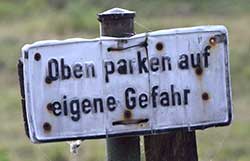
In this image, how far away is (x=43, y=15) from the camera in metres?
17.6

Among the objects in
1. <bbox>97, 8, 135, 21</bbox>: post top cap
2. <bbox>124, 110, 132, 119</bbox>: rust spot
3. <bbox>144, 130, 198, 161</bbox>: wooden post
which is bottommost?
<bbox>144, 130, 198, 161</bbox>: wooden post

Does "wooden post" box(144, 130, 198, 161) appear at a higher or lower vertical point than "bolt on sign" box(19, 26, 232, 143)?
lower

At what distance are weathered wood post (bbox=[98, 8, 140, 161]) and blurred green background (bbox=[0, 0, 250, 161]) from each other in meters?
5.57

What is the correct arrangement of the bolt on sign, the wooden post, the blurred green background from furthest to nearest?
1. the blurred green background
2. the wooden post
3. the bolt on sign

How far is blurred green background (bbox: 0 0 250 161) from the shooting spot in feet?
31.7

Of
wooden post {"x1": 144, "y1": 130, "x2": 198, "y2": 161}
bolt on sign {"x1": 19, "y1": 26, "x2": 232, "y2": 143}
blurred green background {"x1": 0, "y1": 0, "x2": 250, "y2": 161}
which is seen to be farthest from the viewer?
blurred green background {"x1": 0, "y1": 0, "x2": 250, "y2": 161}

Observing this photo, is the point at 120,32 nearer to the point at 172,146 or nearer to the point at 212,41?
the point at 212,41

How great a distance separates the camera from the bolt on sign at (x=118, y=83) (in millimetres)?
2492

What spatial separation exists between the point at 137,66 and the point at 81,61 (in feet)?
0.42

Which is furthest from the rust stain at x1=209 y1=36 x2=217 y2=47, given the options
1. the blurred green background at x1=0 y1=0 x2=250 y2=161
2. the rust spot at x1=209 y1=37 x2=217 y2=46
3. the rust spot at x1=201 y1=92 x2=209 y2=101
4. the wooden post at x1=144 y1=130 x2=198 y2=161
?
the blurred green background at x1=0 y1=0 x2=250 y2=161

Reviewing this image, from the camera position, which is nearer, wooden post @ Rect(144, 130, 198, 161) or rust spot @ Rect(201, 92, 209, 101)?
rust spot @ Rect(201, 92, 209, 101)

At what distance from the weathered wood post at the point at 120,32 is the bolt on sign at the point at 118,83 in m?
0.07

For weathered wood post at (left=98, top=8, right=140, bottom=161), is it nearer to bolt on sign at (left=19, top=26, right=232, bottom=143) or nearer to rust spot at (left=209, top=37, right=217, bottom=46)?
bolt on sign at (left=19, top=26, right=232, bottom=143)

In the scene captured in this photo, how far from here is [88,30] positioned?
52.4 ft
